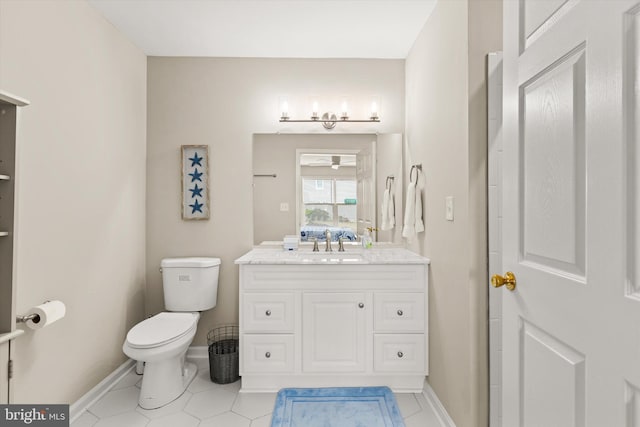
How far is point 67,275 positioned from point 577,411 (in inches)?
92.4

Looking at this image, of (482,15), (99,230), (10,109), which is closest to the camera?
(10,109)

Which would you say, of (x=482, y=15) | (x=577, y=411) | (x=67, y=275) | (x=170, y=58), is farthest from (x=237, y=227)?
(x=577, y=411)

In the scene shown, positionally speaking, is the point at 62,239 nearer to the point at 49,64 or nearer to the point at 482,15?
the point at 49,64

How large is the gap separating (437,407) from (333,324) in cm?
77

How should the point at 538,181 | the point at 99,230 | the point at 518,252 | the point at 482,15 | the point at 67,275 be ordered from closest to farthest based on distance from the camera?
the point at 538,181 < the point at 518,252 < the point at 482,15 < the point at 67,275 < the point at 99,230

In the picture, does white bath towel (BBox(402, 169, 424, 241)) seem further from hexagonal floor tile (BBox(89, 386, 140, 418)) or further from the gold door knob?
hexagonal floor tile (BBox(89, 386, 140, 418))

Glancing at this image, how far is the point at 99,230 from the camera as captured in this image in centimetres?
234

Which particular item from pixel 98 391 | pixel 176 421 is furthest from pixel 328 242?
pixel 98 391

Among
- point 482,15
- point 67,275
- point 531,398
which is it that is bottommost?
point 531,398

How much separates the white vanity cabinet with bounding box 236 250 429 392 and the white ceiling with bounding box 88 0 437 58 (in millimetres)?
1585

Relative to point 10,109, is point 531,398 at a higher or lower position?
lower

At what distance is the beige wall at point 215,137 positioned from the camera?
2.94 metres

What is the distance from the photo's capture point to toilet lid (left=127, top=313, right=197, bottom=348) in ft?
6.88

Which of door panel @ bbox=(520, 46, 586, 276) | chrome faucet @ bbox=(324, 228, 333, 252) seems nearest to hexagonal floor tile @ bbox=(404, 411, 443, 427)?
chrome faucet @ bbox=(324, 228, 333, 252)
